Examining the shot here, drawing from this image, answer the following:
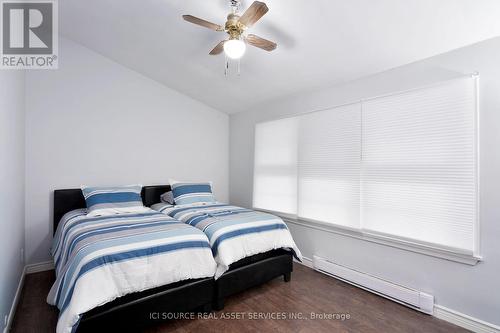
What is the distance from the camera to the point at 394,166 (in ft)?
8.07

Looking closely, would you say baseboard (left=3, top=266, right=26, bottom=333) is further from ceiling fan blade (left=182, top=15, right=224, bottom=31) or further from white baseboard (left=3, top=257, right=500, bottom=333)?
ceiling fan blade (left=182, top=15, right=224, bottom=31)

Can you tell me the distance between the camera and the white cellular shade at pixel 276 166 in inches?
140

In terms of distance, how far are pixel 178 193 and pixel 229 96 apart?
69.3 inches

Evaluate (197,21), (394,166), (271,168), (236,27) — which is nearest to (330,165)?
(394,166)

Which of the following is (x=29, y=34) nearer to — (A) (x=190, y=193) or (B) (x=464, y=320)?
(A) (x=190, y=193)

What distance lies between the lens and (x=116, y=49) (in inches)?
130

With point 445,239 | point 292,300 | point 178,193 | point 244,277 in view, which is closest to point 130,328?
point 244,277

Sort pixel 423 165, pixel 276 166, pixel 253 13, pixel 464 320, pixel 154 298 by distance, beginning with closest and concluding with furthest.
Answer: pixel 253 13, pixel 154 298, pixel 464 320, pixel 423 165, pixel 276 166

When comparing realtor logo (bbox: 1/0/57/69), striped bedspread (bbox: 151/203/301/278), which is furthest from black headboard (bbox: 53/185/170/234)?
realtor logo (bbox: 1/0/57/69)

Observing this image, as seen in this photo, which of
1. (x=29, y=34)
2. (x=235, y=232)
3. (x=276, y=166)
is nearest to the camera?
(x=235, y=232)

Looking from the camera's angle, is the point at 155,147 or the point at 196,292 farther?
the point at 155,147

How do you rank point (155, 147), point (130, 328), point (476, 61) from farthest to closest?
1. point (155, 147)
2. point (476, 61)
3. point (130, 328)

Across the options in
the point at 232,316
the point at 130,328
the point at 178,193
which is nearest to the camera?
the point at 130,328

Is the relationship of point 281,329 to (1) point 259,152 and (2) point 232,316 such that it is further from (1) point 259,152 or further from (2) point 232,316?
(1) point 259,152
